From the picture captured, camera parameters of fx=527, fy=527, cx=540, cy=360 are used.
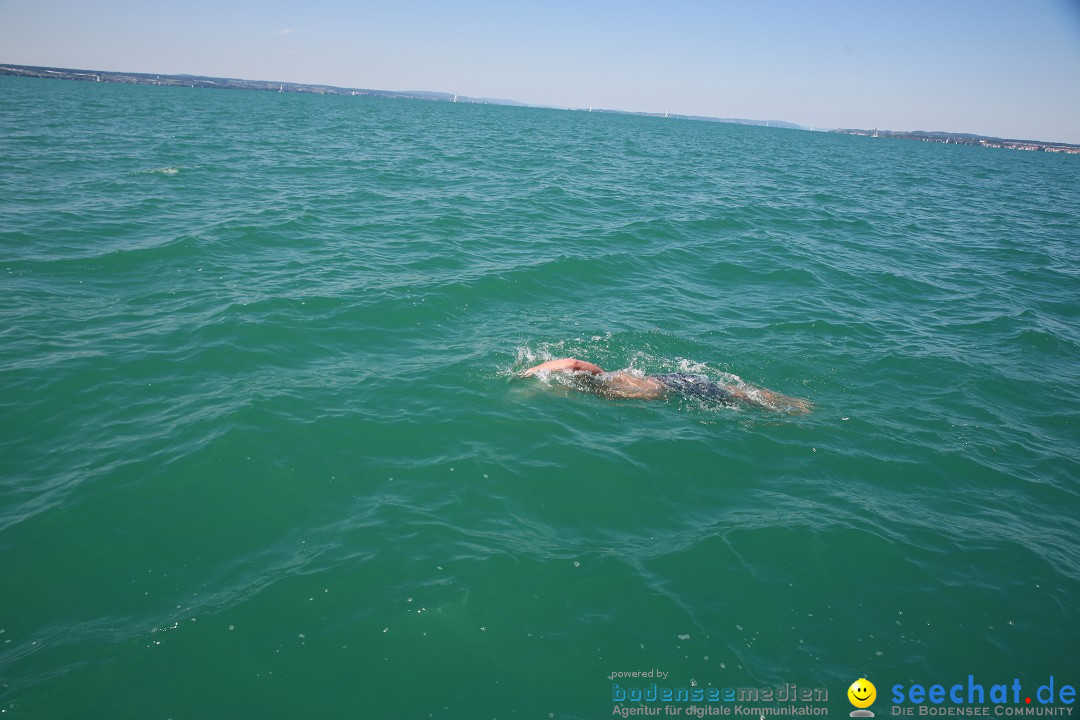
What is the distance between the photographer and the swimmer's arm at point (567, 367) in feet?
36.8

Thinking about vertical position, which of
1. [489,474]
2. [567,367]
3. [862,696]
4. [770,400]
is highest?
[567,367]

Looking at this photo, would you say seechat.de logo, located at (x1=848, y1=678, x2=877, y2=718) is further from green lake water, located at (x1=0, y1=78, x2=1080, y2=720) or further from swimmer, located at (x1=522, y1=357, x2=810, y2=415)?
swimmer, located at (x1=522, y1=357, x2=810, y2=415)

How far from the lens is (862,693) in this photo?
19.3 feet

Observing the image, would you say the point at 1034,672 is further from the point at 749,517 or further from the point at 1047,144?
the point at 1047,144

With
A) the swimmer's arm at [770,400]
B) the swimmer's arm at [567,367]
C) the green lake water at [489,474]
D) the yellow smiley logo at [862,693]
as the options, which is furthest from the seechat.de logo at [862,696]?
the swimmer's arm at [567,367]

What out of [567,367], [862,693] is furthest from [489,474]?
[862,693]

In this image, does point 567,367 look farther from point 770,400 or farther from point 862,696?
point 862,696

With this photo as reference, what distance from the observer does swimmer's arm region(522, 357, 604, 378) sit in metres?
11.2

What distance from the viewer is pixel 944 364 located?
1344 cm

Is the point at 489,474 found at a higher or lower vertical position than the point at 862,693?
higher

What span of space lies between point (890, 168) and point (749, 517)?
64854mm

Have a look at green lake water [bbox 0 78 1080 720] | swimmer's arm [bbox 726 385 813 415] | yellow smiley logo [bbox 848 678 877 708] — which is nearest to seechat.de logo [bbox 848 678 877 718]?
yellow smiley logo [bbox 848 678 877 708]

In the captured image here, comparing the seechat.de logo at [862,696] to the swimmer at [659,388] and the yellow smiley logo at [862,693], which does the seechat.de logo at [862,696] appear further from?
the swimmer at [659,388]

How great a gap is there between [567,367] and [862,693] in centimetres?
708
